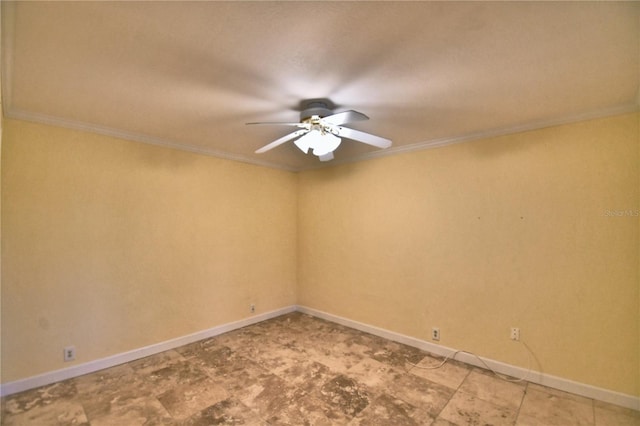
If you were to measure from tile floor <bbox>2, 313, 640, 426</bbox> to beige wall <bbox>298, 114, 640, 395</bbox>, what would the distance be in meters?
0.39

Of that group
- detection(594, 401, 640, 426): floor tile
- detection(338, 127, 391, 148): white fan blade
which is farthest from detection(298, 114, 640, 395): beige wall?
detection(338, 127, 391, 148): white fan blade

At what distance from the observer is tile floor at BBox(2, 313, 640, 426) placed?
6.79 feet

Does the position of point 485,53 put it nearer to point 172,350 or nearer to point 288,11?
point 288,11

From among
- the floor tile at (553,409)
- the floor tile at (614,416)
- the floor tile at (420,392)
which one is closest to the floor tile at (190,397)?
the floor tile at (420,392)

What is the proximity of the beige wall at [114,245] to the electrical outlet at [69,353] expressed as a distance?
0.04 meters

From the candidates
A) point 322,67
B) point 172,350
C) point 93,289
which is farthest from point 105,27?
point 172,350

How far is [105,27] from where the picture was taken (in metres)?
1.39

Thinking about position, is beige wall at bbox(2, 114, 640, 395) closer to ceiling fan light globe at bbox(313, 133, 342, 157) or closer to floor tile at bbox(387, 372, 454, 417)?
floor tile at bbox(387, 372, 454, 417)

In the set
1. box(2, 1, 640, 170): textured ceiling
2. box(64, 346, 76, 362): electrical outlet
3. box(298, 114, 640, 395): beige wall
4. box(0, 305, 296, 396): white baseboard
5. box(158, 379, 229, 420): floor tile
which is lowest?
box(158, 379, 229, 420): floor tile

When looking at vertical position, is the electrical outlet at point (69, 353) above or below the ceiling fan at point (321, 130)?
below

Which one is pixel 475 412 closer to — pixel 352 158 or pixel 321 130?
pixel 321 130

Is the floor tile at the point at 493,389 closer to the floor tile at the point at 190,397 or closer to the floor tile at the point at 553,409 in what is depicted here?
the floor tile at the point at 553,409

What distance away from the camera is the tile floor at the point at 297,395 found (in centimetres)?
207

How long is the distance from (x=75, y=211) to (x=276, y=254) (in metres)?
2.51
